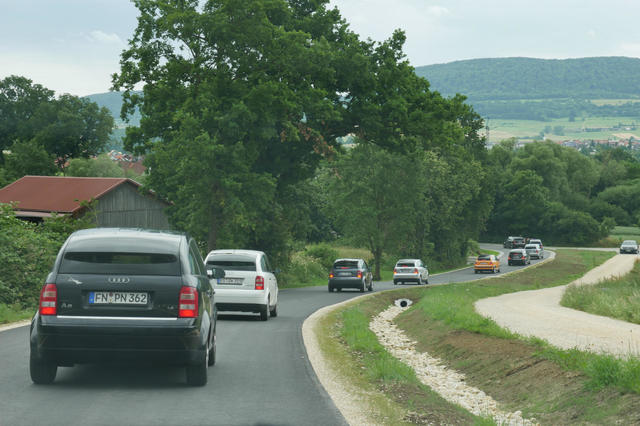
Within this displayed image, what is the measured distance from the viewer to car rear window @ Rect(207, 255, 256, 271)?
20844 mm

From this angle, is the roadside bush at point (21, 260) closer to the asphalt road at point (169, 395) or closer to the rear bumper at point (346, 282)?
the asphalt road at point (169, 395)

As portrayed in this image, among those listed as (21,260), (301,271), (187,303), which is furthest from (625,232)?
(187,303)

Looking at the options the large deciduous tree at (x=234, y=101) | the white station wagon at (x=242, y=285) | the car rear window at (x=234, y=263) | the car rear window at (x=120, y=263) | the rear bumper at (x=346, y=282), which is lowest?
the rear bumper at (x=346, y=282)

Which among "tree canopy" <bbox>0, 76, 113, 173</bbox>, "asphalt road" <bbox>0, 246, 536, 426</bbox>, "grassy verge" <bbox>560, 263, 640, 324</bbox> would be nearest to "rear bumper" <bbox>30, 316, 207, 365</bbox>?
"asphalt road" <bbox>0, 246, 536, 426</bbox>

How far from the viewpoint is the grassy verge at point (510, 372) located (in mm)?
9289

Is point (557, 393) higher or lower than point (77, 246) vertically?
lower

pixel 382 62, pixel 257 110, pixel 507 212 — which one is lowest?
pixel 507 212

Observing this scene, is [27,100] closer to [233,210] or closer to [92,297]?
[233,210]

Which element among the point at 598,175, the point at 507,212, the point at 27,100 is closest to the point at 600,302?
the point at 27,100

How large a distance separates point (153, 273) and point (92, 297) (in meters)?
0.69

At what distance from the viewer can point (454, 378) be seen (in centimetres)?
1464

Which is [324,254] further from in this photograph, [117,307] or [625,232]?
[625,232]

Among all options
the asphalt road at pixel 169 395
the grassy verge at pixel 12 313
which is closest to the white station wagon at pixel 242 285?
the grassy verge at pixel 12 313

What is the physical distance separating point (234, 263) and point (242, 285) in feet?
2.11
